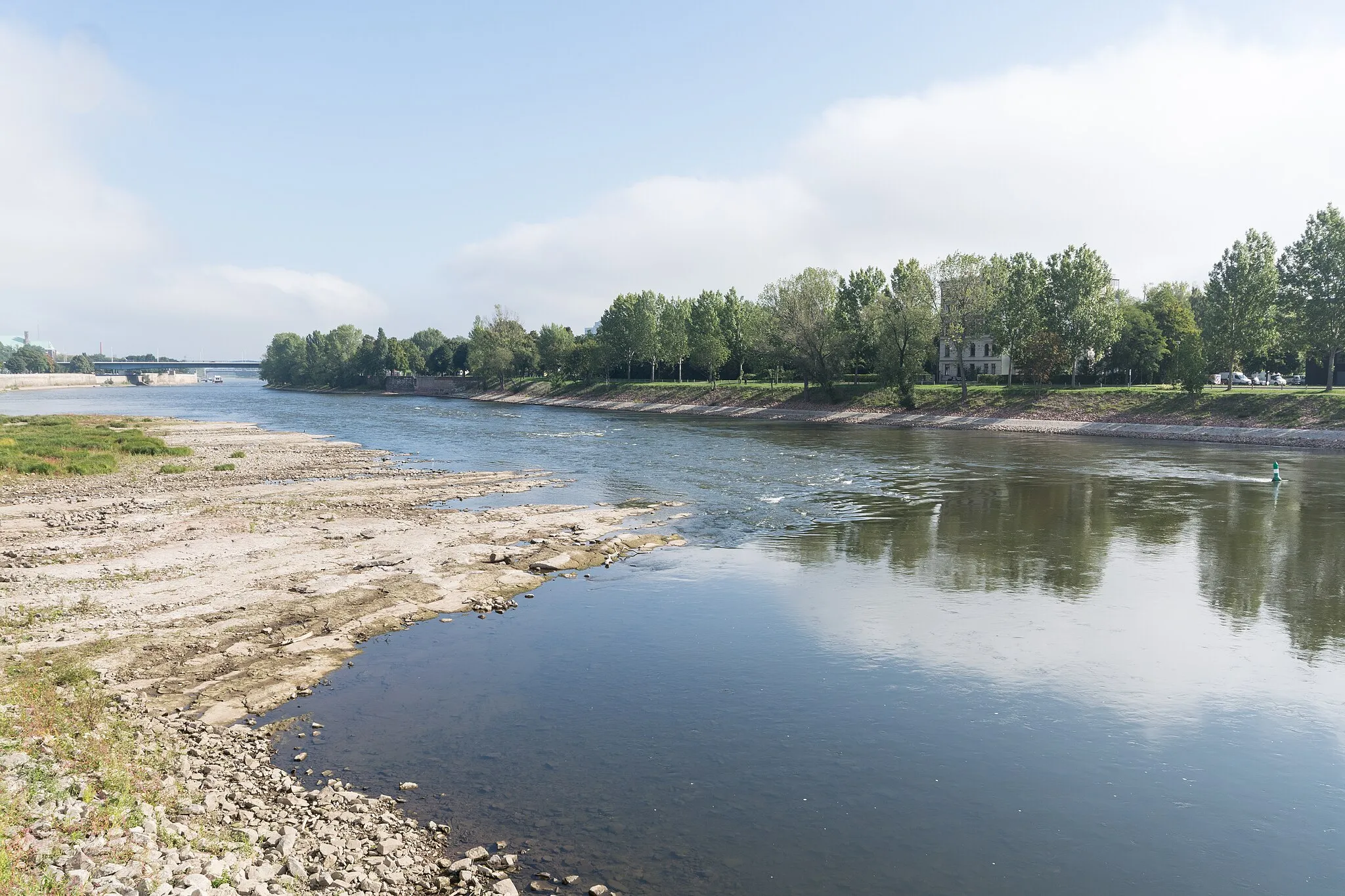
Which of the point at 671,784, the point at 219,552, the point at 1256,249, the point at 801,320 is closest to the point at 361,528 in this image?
the point at 219,552

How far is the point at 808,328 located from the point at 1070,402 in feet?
110

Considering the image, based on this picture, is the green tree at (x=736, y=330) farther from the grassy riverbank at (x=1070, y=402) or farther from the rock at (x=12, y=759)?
the rock at (x=12, y=759)

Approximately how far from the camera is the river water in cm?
1212

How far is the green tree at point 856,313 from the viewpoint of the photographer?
111 metres

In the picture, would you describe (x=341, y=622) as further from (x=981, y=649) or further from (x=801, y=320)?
(x=801, y=320)

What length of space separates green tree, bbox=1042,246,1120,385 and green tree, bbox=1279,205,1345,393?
1895 centimetres

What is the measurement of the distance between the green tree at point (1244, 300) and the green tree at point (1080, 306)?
498 inches

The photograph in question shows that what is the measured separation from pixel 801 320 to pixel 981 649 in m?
91.9

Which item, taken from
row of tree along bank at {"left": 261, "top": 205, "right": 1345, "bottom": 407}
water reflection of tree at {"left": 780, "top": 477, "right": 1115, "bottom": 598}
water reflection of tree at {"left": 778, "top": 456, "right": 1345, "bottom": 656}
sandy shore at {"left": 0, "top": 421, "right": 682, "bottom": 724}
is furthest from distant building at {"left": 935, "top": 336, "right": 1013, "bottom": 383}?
sandy shore at {"left": 0, "top": 421, "right": 682, "bottom": 724}

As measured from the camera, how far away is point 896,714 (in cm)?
1670

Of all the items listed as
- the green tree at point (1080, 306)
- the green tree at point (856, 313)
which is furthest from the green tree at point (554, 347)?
the green tree at point (1080, 306)

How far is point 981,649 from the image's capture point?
66.9ft

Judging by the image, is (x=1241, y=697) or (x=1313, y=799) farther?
(x=1241, y=697)

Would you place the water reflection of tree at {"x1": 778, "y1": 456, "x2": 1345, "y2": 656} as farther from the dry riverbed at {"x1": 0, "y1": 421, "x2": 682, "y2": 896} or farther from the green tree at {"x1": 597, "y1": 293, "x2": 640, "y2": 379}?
the green tree at {"x1": 597, "y1": 293, "x2": 640, "y2": 379}
